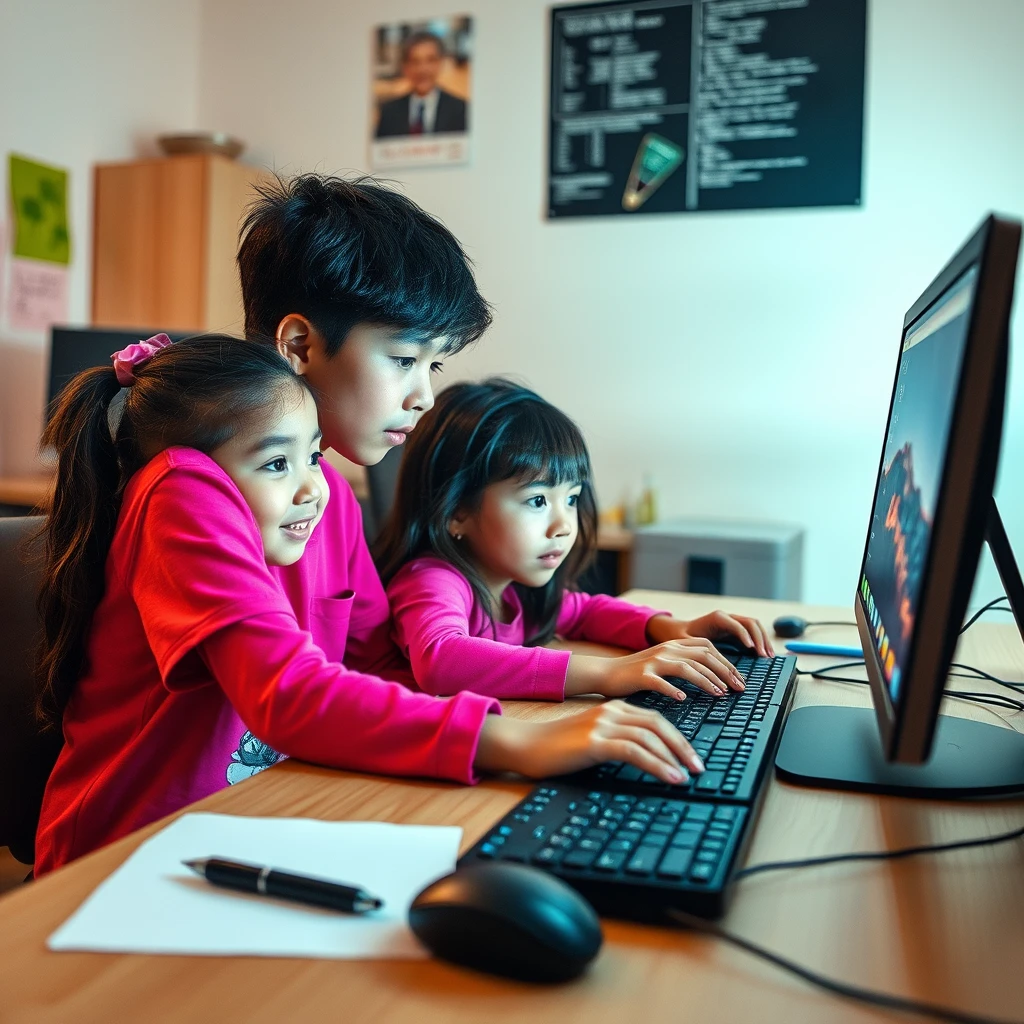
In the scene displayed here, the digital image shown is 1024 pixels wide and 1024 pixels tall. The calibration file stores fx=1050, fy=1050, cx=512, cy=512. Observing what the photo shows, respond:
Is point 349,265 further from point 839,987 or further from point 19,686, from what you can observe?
point 839,987

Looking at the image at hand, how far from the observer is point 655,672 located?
0.96 metres

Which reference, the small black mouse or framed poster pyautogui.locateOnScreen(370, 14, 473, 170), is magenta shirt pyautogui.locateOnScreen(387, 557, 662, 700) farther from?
framed poster pyautogui.locateOnScreen(370, 14, 473, 170)

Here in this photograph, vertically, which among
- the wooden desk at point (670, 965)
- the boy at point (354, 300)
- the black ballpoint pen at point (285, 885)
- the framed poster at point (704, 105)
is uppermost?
the framed poster at point (704, 105)

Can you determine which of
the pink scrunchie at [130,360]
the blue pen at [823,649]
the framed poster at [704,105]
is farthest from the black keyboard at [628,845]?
the framed poster at [704,105]

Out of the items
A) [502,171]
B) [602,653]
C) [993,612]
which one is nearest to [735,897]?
[602,653]

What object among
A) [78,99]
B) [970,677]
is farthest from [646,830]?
[78,99]

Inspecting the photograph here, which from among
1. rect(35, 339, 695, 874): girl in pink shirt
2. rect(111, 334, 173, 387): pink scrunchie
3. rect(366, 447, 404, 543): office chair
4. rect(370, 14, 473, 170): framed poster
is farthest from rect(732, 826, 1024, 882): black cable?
rect(370, 14, 473, 170): framed poster

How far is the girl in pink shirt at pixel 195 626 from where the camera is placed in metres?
0.75

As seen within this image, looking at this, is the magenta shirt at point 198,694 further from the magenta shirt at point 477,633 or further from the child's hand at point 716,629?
the child's hand at point 716,629

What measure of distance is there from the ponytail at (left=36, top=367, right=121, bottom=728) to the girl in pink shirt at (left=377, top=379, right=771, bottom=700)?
0.34 metres

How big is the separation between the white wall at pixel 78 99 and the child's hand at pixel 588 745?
9.84 feet

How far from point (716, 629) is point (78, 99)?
10.2 ft

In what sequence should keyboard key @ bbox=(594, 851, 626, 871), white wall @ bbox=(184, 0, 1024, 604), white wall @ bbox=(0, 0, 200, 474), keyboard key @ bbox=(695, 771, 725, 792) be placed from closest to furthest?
1. keyboard key @ bbox=(594, 851, 626, 871)
2. keyboard key @ bbox=(695, 771, 725, 792)
3. white wall @ bbox=(184, 0, 1024, 604)
4. white wall @ bbox=(0, 0, 200, 474)

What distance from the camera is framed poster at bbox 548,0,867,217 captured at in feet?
10.1
